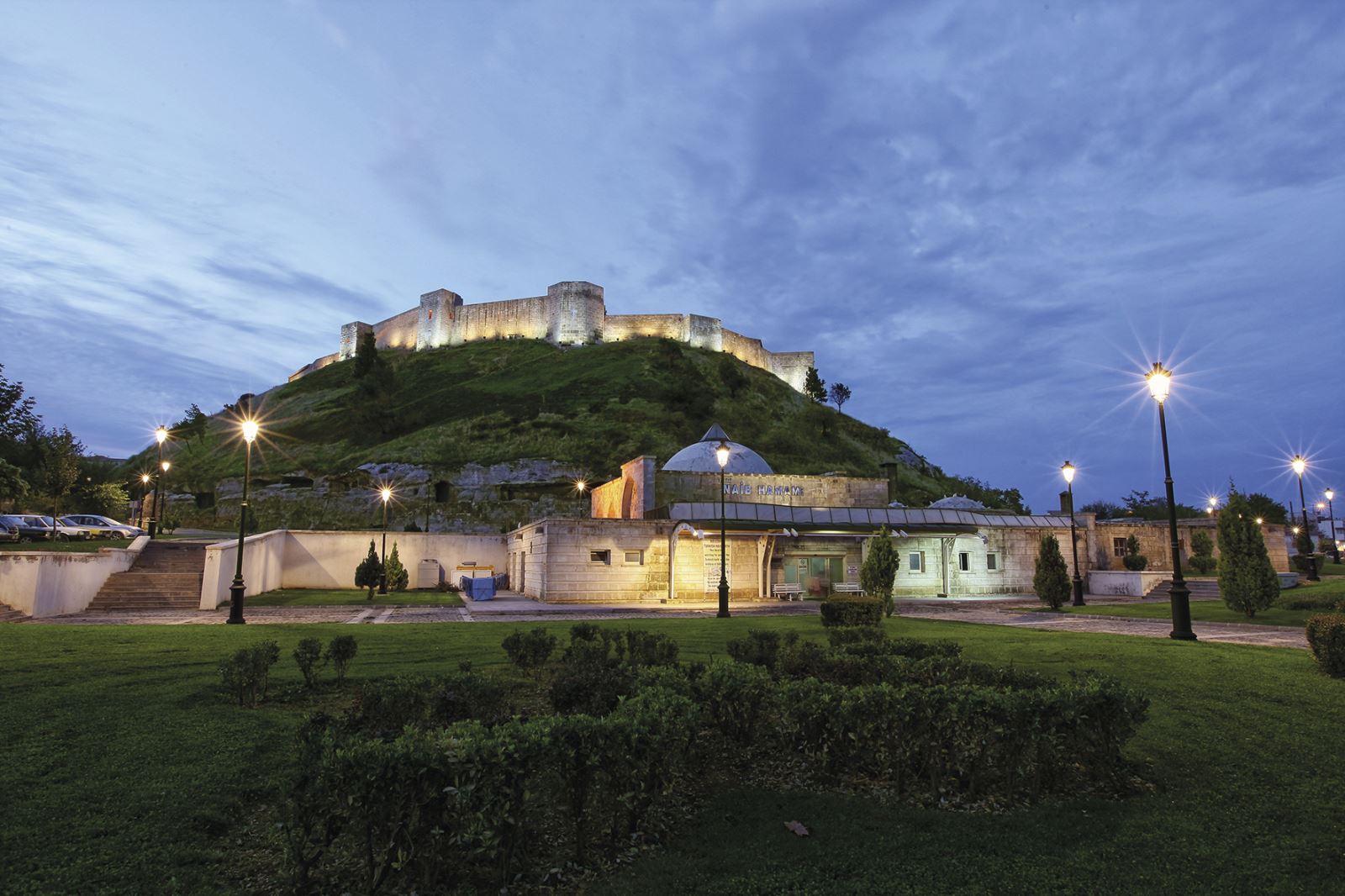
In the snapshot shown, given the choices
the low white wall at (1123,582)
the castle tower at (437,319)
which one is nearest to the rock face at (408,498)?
the low white wall at (1123,582)

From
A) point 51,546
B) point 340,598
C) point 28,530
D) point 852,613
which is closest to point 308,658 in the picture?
point 852,613

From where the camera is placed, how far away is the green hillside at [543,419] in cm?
8194

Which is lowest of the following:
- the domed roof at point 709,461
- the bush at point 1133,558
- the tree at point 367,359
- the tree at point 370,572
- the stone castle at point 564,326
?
the tree at point 370,572

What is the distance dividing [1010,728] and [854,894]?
2221mm

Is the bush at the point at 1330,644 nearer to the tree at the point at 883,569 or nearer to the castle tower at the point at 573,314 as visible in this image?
the tree at the point at 883,569

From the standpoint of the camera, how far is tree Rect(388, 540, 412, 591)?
1391 inches

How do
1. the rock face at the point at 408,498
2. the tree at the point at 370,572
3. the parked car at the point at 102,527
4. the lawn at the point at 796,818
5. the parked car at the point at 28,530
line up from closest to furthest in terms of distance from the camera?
the lawn at the point at 796,818 < the tree at the point at 370,572 < the parked car at the point at 28,530 < the parked car at the point at 102,527 < the rock face at the point at 408,498

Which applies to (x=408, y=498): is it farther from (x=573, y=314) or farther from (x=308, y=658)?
(x=308, y=658)

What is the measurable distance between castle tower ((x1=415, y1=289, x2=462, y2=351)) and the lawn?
394 ft

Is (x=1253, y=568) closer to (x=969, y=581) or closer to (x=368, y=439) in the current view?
(x=969, y=581)

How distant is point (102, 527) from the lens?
39.2m

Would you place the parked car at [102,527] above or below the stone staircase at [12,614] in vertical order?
above

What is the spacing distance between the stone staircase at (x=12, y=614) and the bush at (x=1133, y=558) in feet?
159

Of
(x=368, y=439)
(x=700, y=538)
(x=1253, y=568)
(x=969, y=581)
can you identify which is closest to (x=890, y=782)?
(x=1253, y=568)
